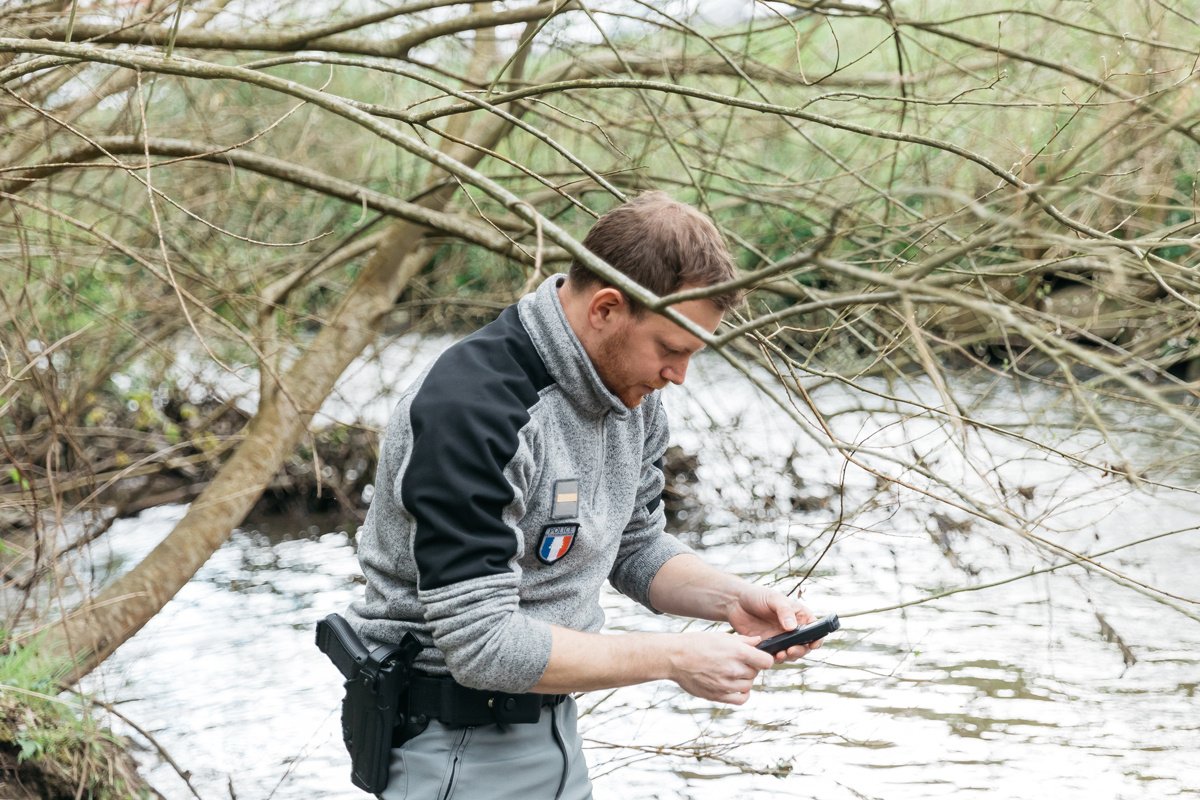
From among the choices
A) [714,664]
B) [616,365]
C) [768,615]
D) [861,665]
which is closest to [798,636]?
[768,615]

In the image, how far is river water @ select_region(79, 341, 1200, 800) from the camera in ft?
14.8

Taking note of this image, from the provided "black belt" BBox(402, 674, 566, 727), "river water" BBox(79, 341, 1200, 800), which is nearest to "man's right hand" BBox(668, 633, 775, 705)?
"black belt" BBox(402, 674, 566, 727)

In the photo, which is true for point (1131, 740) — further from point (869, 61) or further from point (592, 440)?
point (869, 61)

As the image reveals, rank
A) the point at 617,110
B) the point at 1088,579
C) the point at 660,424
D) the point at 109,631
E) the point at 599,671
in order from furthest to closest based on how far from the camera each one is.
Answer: the point at 1088,579, the point at 617,110, the point at 109,631, the point at 660,424, the point at 599,671

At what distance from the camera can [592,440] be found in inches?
87.8

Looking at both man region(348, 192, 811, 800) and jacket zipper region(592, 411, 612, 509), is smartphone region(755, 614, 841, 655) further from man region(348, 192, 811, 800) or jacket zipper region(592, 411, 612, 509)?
jacket zipper region(592, 411, 612, 509)

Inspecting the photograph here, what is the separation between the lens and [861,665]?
555 centimetres

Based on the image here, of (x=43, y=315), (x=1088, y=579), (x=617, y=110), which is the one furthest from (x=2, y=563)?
(x=1088, y=579)

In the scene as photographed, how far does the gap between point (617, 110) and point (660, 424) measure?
3.48m

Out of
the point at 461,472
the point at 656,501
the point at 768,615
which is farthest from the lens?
the point at 656,501

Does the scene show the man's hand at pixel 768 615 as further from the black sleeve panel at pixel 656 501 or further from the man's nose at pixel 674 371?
the man's nose at pixel 674 371

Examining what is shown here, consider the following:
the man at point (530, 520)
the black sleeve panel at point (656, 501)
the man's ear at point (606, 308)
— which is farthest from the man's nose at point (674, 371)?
the black sleeve panel at point (656, 501)

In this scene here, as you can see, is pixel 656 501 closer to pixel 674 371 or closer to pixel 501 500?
pixel 674 371

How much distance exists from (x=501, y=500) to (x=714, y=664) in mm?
476
